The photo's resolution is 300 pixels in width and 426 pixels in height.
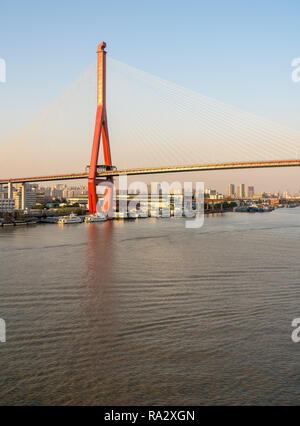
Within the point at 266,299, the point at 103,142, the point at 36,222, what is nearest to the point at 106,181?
the point at 103,142

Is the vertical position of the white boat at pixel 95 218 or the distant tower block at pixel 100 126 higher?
the distant tower block at pixel 100 126

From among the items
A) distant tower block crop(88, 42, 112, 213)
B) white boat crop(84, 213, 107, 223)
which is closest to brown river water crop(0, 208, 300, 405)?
distant tower block crop(88, 42, 112, 213)

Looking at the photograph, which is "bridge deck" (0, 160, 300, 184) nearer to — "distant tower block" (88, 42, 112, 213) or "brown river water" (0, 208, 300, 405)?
"distant tower block" (88, 42, 112, 213)

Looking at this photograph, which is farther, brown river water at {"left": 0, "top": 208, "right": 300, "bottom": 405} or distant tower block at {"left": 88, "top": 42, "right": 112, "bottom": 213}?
→ distant tower block at {"left": 88, "top": 42, "right": 112, "bottom": 213}

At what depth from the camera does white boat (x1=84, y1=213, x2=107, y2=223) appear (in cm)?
1472

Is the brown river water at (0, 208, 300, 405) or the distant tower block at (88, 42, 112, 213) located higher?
the distant tower block at (88, 42, 112, 213)

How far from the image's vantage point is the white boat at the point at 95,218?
14717mm

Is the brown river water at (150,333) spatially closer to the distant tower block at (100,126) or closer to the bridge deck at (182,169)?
the bridge deck at (182,169)

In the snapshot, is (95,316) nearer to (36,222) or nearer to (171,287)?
(171,287)

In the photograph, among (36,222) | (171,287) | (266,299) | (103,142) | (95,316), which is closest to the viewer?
(95,316)

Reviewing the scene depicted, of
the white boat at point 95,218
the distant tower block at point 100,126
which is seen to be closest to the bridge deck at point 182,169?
the distant tower block at point 100,126

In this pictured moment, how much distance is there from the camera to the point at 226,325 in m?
3.05

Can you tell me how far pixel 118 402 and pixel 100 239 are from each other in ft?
23.0

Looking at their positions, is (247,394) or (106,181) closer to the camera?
(247,394)
